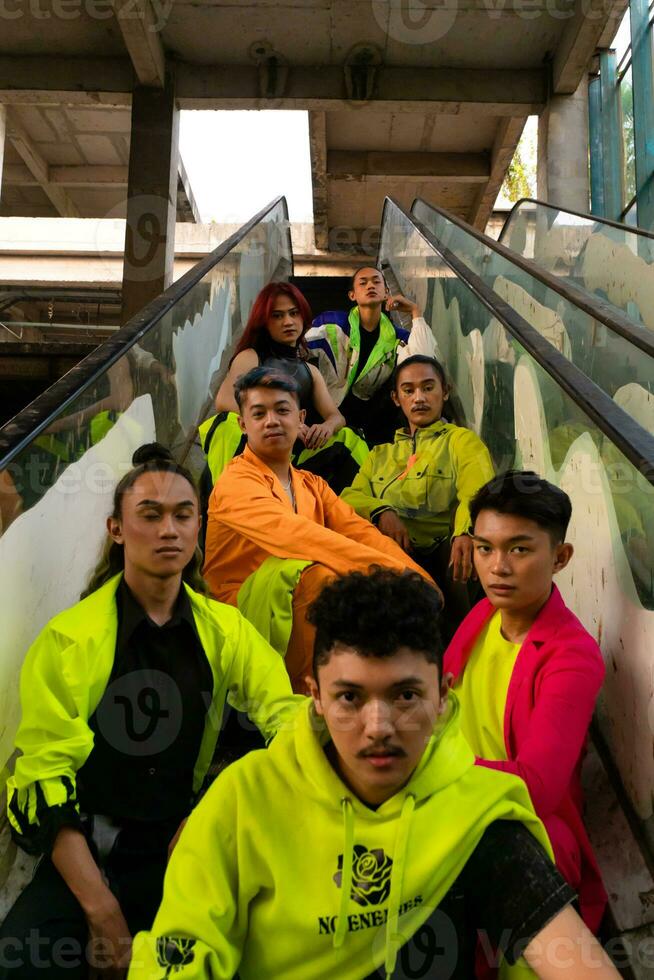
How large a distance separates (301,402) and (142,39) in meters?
5.29

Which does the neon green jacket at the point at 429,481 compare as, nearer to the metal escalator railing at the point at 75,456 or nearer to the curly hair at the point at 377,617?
the metal escalator railing at the point at 75,456

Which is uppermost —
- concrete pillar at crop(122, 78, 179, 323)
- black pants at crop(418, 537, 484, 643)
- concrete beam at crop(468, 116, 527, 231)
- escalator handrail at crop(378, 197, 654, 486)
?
concrete beam at crop(468, 116, 527, 231)

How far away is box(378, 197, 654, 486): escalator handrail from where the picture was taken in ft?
6.48

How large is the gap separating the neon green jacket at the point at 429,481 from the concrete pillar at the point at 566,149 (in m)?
5.98

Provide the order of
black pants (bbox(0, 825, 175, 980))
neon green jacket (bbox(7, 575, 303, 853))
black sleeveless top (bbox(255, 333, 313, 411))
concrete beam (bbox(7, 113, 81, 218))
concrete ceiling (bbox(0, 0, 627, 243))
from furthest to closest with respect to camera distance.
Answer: concrete beam (bbox(7, 113, 81, 218)) < concrete ceiling (bbox(0, 0, 627, 243)) < black sleeveless top (bbox(255, 333, 313, 411)) < neon green jacket (bbox(7, 575, 303, 853)) < black pants (bbox(0, 825, 175, 980))

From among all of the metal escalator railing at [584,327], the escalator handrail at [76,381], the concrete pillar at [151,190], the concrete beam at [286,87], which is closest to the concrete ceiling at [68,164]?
the concrete beam at [286,87]

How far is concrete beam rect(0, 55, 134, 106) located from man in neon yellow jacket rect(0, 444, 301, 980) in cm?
774

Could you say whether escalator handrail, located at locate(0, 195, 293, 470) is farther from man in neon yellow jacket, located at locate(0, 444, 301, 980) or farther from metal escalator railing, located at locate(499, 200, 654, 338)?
metal escalator railing, located at locate(499, 200, 654, 338)

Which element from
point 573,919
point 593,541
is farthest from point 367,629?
Answer: point 593,541

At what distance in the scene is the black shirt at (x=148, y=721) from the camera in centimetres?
202

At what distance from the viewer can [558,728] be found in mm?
1940

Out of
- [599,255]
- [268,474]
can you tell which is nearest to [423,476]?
[268,474]

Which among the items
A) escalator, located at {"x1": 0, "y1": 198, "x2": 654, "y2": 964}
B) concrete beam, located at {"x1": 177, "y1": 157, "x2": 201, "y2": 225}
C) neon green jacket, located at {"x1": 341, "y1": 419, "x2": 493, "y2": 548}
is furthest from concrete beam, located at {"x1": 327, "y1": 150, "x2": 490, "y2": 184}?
neon green jacket, located at {"x1": 341, "y1": 419, "x2": 493, "y2": 548}

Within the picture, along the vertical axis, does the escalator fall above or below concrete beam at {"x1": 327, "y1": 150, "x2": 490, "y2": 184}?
below
